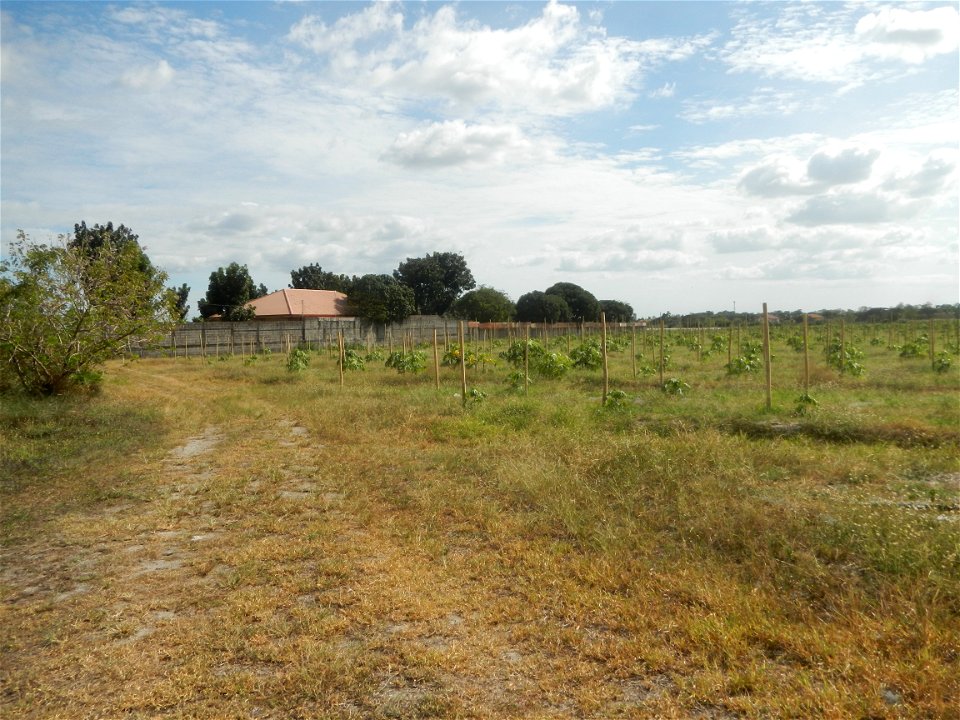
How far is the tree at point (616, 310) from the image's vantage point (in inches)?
2702

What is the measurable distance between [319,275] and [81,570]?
61098 mm

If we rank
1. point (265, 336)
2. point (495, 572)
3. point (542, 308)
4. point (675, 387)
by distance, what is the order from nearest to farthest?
point (495, 572), point (675, 387), point (265, 336), point (542, 308)

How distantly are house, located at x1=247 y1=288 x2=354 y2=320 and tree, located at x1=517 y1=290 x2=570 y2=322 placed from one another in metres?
18.3

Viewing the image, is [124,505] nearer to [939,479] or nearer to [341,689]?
[341,689]

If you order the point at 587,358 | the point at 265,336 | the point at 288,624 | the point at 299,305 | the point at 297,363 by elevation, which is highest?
the point at 299,305

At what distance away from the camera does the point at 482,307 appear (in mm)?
53344

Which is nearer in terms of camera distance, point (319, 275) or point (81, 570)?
point (81, 570)

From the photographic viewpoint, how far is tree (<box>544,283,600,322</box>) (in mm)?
64406

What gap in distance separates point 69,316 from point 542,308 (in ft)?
160

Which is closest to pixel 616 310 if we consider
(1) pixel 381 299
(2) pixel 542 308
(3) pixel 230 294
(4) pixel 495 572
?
(2) pixel 542 308

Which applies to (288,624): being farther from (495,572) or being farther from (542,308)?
(542,308)

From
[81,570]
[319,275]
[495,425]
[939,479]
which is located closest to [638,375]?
[495,425]

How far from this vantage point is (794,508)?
16.8 feet

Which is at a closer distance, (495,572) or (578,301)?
(495,572)
